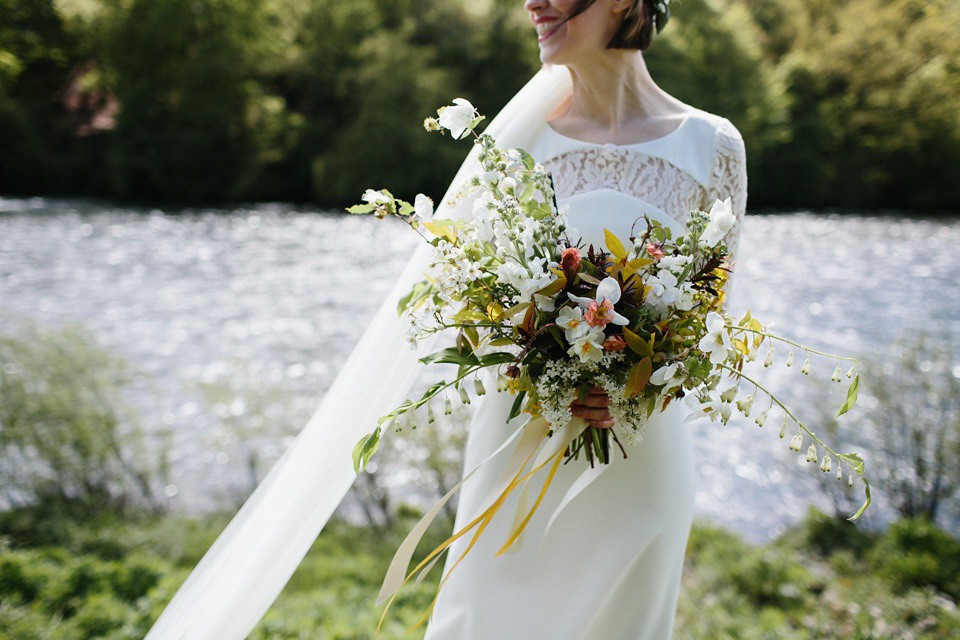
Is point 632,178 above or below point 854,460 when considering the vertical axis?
above

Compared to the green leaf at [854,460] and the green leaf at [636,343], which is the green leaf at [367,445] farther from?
the green leaf at [854,460]

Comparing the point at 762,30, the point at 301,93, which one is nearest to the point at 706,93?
the point at 762,30

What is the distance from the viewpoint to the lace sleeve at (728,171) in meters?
2.05

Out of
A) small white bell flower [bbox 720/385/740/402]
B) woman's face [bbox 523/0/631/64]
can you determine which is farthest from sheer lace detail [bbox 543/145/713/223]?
small white bell flower [bbox 720/385/740/402]

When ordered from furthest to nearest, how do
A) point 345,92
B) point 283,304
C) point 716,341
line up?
point 345,92, point 283,304, point 716,341

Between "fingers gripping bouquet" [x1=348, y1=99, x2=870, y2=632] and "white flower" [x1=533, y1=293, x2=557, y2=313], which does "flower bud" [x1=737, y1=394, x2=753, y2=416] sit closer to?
"fingers gripping bouquet" [x1=348, y1=99, x2=870, y2=632]

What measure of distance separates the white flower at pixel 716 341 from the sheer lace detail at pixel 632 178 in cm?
63

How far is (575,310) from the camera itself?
1.47 m

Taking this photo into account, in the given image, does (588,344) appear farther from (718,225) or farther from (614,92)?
(614,92)

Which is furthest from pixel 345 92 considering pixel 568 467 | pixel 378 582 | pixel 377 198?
pixel 377 198

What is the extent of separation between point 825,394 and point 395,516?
2999 millimetres

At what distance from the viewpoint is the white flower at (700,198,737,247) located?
1.49 m

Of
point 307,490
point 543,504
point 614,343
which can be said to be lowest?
point 307,490

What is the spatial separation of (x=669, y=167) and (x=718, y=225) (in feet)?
1.86
